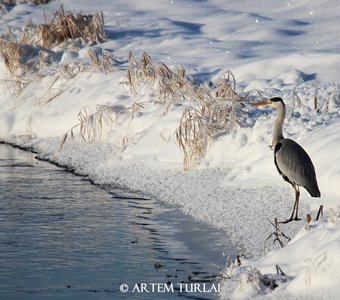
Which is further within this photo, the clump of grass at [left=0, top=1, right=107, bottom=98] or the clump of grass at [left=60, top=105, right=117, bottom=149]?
the clump of grass at [left=0, top=1, right=107, bottom=98]

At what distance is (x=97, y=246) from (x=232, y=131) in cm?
311

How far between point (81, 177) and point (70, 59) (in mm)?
4004

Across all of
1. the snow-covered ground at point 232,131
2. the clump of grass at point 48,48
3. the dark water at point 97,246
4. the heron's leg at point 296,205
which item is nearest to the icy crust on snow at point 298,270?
the snow-covered ground at point 232,131

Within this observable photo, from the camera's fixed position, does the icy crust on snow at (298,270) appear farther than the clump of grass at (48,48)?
No

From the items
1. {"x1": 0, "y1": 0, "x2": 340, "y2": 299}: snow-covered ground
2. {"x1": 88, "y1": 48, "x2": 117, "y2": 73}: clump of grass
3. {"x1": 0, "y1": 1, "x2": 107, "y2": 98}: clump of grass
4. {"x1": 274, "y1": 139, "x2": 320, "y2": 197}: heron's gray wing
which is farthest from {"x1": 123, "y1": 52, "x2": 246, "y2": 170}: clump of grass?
{"x1": 274, "y1": 139, "x2": 320, "y2": 197}: heron's gray wing

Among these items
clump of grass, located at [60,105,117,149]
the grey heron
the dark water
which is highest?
the grey heron

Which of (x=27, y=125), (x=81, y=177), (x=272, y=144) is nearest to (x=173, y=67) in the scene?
(x=27, y=125)

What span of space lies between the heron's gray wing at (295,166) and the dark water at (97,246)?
2.58 ft

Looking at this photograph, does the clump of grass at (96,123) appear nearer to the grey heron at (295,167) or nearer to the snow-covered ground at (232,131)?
the snow-covered ground at (232,131)

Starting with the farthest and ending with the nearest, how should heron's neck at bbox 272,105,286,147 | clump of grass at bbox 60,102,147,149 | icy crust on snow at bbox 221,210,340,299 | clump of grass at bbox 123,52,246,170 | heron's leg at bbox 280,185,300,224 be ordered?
clump of grass at bbox 60,102,147,149, clump of grass at bbox 123,52,246,170, heron's neck at bbox 272,105,286,147, heron's leg at bbox 280,185,300,224, icy crust on snow at bbox 221,210,340,299

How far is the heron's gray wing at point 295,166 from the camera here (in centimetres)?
830

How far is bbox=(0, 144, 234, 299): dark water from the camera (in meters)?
6.90

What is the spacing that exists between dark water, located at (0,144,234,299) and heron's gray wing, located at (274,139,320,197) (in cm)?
79

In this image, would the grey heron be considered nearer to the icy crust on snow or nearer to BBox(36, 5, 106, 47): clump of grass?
the icy crust on snow
